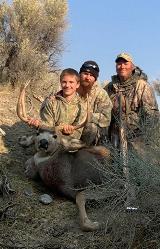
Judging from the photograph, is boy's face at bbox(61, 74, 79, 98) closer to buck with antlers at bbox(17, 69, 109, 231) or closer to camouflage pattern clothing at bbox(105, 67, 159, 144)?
buck with antlers at bbox(17, 69, 109, 231)

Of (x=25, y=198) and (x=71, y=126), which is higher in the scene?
(x=71, y=126)

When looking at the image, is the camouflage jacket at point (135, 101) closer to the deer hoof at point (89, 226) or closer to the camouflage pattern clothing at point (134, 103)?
the camouflage pattern clothing at point (134, 103)

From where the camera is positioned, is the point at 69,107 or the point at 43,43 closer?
the point at 69,107

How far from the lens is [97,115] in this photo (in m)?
8.05

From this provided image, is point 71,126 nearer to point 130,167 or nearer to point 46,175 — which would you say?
point 46,175

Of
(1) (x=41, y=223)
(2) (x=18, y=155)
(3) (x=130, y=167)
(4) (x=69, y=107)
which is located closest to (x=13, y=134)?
(2) (x=18, y=155)

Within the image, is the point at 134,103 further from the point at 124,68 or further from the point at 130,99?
the point at 124,68

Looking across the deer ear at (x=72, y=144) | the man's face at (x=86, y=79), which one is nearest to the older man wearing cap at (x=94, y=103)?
the man's face at (x=86, y=79)

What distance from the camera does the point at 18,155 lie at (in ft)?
27.6

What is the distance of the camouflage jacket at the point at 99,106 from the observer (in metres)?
8.03

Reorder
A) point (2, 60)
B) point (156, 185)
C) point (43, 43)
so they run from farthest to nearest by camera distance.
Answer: point (43, 43) → point (2, 60) → point (156, 185)

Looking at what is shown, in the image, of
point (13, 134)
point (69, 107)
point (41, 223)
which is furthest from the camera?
point (13, 134)

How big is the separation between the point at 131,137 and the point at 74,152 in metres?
0.88

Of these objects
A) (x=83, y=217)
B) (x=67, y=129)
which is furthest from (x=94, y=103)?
(x=83, y=217)
